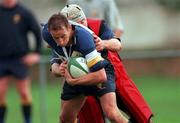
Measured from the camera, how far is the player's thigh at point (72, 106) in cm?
956

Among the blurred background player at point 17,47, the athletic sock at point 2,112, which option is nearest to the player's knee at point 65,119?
the athletic sock at point 2,112

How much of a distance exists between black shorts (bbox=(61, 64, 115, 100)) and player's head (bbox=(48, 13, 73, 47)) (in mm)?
711

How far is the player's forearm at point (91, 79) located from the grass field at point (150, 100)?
5.36m

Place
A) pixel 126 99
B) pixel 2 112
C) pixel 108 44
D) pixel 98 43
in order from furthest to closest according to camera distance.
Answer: pixel 2 112 → pixel 126 99 → pixel 108 44 → pixel 98 43

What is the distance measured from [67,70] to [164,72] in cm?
1110

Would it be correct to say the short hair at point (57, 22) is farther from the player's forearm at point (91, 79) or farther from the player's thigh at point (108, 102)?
the player's thigh at point (108, 102)

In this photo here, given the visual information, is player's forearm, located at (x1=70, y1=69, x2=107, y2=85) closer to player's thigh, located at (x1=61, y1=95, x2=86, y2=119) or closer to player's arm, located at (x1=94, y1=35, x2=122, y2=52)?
player's arm, located at (x1=94, y1=35, x2=122, y2=52)

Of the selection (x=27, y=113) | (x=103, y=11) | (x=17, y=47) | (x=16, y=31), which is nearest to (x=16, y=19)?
(x=16, y=31)

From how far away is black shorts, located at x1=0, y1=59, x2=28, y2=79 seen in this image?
1392 centimetres

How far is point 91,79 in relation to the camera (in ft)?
29.7

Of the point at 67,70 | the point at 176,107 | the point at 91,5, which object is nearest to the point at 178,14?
the point at 176,107

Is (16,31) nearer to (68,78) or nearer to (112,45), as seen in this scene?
(112,45)

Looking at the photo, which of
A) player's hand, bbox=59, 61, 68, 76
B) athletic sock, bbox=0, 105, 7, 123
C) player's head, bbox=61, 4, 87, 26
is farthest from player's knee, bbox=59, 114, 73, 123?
athletic sock, bbox=0, 105, 7, 123

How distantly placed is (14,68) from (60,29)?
209 inches
